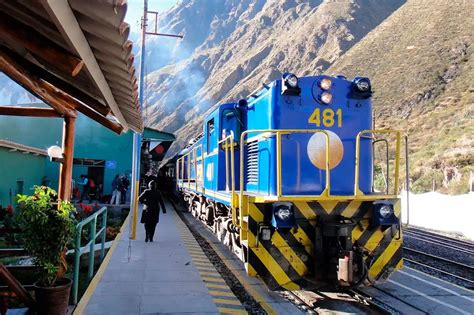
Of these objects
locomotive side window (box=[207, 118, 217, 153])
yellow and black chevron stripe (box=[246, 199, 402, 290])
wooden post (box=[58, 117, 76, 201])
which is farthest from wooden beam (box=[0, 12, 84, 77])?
locomotive side window (box=[207, 118, 217, 153])

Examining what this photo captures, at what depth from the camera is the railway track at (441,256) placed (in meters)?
7.90

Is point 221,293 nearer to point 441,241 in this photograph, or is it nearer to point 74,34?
point 74,34

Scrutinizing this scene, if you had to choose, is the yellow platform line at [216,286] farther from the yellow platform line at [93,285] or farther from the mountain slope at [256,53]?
the mountain slope at [256,53]

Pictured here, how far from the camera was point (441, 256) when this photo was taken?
32.2 ft

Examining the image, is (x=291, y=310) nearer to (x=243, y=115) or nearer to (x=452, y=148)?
(x=243, y=115)

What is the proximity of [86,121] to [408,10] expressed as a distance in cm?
4406

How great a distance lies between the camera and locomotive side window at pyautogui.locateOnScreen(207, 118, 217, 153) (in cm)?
934

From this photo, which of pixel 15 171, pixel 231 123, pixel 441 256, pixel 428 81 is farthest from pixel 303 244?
pixel 428 81

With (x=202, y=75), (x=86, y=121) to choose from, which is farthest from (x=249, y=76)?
(x=86, y=121)

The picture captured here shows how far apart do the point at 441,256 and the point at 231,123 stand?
19.3 ft

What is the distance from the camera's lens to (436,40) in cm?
4150

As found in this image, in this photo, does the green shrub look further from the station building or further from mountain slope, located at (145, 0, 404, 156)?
mountain slope, located at (145, 0, 404, 156)

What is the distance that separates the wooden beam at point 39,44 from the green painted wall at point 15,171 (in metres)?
11.6

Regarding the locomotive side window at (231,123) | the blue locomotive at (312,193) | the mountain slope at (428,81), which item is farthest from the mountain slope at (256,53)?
the blue locomotive at (312,193)
